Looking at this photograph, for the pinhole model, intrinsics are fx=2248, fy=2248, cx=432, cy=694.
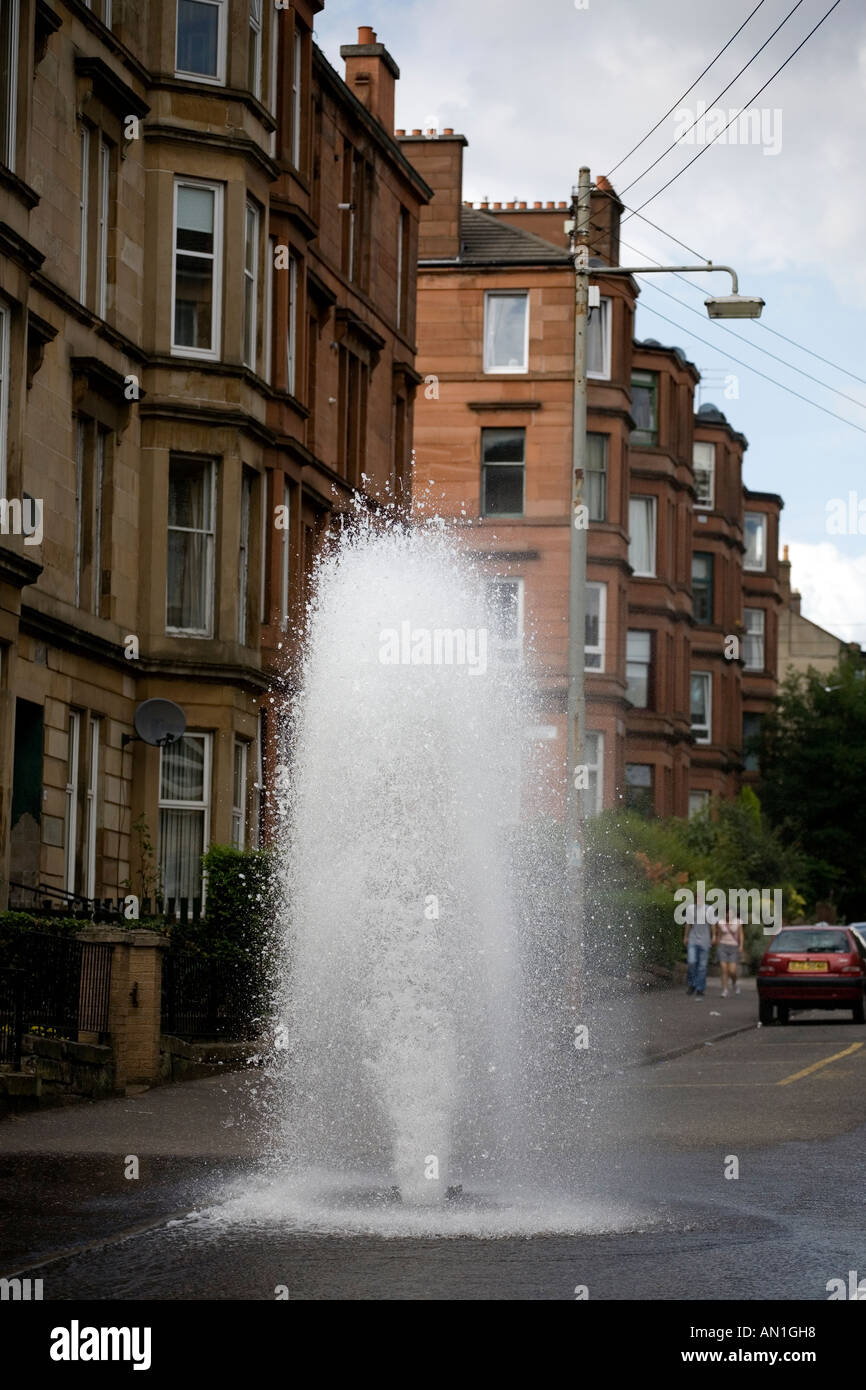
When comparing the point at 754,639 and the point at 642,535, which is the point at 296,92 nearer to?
the point at 642,535

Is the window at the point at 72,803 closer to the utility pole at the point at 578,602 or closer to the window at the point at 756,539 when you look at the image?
the utility pole at the point at 578,602

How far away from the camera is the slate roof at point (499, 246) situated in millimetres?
52031

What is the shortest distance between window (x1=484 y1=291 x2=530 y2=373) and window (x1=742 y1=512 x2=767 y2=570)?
29041mm

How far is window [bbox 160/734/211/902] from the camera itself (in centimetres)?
2884

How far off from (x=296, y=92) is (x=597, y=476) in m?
21.0

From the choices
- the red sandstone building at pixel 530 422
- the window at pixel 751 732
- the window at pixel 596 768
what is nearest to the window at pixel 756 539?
the window at pixel 751 732

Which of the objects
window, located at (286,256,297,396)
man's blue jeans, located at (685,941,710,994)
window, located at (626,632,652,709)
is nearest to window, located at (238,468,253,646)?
window, located at (286,256,297,396)

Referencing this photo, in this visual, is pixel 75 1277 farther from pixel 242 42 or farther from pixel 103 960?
pixel 242 42

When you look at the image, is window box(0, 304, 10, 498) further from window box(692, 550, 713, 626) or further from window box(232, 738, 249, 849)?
window box(692, 550, 713, 626)

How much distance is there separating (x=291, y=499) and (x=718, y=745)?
122ft

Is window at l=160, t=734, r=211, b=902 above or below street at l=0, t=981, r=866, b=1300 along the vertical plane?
above

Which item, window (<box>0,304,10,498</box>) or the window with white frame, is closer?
window (<box>0,304,10,498</box>)

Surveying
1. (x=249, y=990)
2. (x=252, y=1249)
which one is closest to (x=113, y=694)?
(x=249, y=990)

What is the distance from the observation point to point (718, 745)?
68.3m
